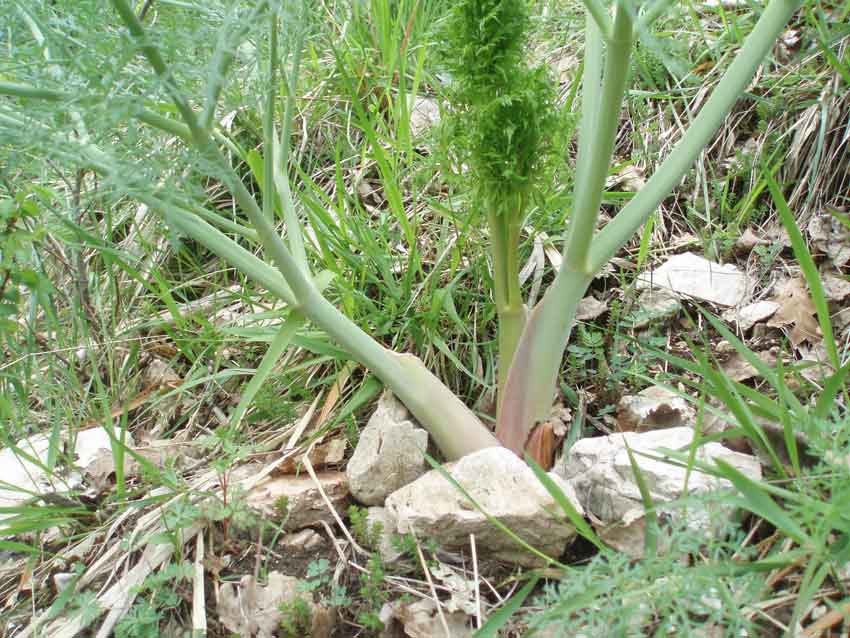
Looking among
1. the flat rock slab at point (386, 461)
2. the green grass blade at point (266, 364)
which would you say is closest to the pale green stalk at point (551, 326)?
the flat rock slab at point (386, 461)

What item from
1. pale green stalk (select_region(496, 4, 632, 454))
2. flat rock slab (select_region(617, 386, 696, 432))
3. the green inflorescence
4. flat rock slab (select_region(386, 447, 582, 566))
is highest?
the green inflorescence

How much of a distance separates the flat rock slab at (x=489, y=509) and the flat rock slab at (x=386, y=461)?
0.09m

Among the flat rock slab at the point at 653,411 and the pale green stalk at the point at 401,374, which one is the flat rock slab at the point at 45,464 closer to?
the pale green stalk at the point at 401,374

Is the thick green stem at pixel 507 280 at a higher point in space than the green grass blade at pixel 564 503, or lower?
higher

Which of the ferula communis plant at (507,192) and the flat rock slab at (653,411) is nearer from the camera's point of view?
the ferula communis plant at (507,192)

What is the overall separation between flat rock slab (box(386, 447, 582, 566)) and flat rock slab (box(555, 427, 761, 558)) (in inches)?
2.2

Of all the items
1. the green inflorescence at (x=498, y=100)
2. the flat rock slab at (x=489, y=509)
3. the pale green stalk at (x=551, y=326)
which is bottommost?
the flat rock slab at (x=489, y=509)

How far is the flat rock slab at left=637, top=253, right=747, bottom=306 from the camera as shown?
1484 millimetres

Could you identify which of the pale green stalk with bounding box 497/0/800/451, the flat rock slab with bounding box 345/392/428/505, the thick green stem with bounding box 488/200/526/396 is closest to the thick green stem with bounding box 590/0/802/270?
the pale green stalk with bounding box 497/0/800/451

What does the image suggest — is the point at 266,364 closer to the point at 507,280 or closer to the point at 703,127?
the point at 507,280

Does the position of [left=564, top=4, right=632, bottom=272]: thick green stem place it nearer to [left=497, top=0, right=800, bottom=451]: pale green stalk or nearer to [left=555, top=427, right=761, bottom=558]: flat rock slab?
[left=497, top=0, right=800, bottom=451]: pale green stalk

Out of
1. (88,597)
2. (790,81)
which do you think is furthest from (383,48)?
(88,597)

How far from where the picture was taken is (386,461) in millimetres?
1167

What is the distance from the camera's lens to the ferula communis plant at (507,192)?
97 centimetres
